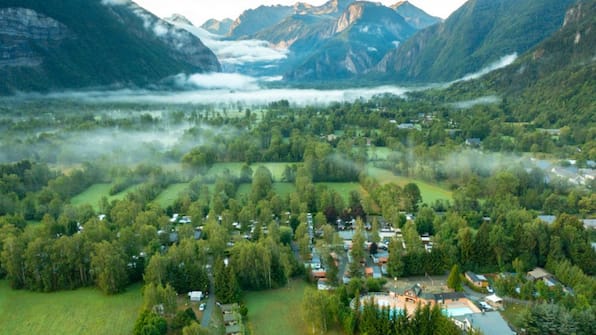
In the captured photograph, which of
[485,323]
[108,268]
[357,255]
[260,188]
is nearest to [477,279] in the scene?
[485,323]

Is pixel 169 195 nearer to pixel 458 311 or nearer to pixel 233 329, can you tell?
pixel 233 329

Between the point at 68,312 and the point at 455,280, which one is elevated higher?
the point at 455,280

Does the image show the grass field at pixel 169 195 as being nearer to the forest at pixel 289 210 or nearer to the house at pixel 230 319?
the forest at pixel 289 210

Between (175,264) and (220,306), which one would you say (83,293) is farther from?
(220,306)

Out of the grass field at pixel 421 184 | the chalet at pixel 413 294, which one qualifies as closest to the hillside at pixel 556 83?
the grass field at pixel 421 184

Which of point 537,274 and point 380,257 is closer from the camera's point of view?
point 537,274

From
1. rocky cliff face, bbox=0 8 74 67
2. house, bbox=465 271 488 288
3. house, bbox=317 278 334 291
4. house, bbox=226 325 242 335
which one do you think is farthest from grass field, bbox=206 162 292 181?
rocky cliff face, bbox=0 8 74 67

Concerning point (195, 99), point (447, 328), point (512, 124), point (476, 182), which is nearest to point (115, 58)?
point (195, 99)
